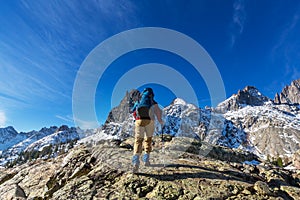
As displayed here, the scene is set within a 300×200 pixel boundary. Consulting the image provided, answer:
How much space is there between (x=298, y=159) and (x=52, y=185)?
8409 centimetres

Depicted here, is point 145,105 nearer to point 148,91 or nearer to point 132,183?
point 148,91

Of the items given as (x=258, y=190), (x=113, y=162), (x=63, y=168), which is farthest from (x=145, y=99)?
(x=63, y=168)

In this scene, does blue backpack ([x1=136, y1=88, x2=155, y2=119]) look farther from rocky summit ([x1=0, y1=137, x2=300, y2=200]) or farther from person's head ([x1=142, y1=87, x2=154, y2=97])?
rocky summit ([x1=0, y1=137, x2=300, y2=200])

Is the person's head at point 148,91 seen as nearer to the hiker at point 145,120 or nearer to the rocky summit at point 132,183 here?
the hiker at point 145,120

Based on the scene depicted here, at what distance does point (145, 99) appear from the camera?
11422 millimetres

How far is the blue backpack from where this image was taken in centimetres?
1113

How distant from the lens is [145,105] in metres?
11.2

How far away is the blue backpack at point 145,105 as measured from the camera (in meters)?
11.1

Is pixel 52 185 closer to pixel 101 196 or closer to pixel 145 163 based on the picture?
pixel 101 196

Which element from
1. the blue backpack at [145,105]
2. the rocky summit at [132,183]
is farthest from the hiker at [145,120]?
the rocky summit at [132,183]

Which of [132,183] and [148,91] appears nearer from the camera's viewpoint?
[132,183]

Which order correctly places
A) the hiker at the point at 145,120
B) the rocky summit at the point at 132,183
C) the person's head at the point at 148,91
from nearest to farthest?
the rocky summit at the point at 132,183, the hiker at the point at 145,120, the person's head at the point at 148,91

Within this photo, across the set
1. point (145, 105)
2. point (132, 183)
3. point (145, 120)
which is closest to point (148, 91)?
point (145, 105)

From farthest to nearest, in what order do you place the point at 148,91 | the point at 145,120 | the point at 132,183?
the point at 148,91 < the point at 145,120 < the point at 132,183
